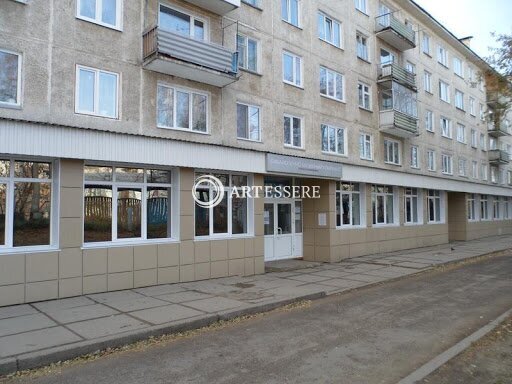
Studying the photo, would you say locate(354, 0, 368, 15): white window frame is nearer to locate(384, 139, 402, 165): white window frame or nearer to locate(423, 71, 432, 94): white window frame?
locate(384, 139, 402, 165): white window frame

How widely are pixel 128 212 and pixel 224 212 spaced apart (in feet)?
10.1

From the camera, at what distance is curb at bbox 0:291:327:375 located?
5.53 metres

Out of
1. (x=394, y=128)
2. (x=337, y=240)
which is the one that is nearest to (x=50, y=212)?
(x=337, y=240)

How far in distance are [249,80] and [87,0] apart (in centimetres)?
525

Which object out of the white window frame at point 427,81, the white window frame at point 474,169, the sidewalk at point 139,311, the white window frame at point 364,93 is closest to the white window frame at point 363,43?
the white window frame at point 364,93

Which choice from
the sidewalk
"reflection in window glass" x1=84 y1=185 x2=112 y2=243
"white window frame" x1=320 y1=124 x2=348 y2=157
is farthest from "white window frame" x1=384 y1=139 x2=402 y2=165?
"reflection in window glass" x1=84 y1=185 x2=112 y2=243

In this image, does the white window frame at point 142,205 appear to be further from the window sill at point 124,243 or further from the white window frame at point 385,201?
the white window frame at point 385,201

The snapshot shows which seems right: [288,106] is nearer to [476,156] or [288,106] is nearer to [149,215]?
[149,215]

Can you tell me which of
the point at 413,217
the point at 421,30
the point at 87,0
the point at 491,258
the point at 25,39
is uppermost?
the point at 421,30

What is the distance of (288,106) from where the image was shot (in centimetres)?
1520

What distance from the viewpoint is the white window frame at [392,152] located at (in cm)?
2088

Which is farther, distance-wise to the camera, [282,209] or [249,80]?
[282,209]

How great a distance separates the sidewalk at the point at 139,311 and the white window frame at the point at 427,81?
15.8m

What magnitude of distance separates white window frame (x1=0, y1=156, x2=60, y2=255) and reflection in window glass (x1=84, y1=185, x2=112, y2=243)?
68cm
